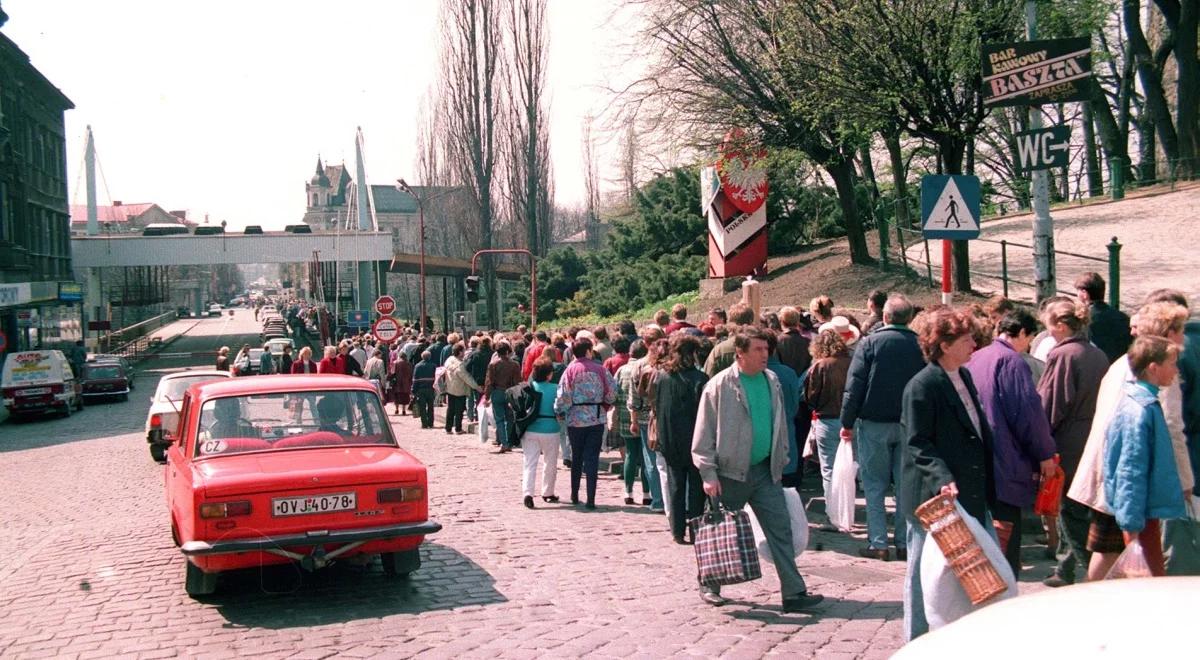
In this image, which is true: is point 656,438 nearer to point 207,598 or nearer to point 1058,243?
point 207,598

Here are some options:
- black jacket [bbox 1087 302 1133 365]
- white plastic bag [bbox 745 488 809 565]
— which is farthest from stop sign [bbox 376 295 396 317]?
white plastic bag [bbox 745 488 809 565]

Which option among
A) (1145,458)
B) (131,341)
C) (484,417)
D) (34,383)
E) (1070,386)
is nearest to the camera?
(1145,458)

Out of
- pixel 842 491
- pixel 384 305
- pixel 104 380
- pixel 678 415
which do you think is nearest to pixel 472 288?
pixel 384 305

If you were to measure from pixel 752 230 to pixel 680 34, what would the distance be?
6424mm

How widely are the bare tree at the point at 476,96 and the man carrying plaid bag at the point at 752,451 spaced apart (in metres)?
42.6

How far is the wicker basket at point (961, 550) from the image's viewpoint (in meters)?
4.97

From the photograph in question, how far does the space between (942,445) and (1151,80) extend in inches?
1325

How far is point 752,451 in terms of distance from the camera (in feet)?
23.2

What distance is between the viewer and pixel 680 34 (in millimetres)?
21312

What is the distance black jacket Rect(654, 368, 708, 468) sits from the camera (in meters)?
8.41

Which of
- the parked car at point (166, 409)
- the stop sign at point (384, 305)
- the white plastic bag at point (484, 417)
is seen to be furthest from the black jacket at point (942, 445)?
the stop sign at point (384, 305)

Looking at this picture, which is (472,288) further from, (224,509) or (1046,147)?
(224,509)

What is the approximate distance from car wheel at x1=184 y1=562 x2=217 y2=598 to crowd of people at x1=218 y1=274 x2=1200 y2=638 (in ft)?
10.9

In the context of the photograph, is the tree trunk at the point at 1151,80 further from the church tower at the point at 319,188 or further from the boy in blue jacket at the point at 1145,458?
the church tower at the point at 319,188
